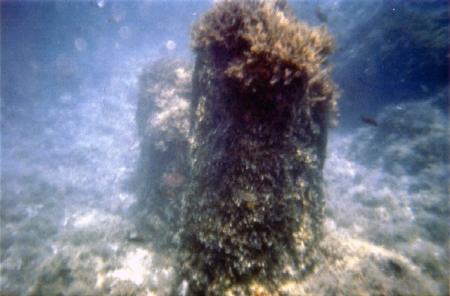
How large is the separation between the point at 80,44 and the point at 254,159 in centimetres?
7318

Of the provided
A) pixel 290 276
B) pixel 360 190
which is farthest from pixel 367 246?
pixel 360 190

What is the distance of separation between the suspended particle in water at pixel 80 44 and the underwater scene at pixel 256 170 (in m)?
43.9

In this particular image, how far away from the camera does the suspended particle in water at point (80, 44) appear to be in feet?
208

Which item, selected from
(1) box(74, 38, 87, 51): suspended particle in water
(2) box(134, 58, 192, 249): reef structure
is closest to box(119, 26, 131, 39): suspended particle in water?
(1) box(74, 38, 87, 51): suspended particle in water

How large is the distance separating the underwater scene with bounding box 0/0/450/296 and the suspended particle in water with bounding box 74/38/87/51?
43856 mm

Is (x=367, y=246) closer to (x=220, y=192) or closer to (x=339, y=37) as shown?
(x=220, y=192)

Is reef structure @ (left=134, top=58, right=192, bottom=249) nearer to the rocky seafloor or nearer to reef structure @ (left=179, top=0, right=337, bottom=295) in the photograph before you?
the rocky seafloor

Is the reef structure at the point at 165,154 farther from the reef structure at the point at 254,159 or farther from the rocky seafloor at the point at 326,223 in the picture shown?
the reef structure at the point at 254,159

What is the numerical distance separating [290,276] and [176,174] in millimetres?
5427

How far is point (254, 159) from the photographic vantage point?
14.3 ft

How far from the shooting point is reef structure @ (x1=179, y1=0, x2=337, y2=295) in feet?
13.6

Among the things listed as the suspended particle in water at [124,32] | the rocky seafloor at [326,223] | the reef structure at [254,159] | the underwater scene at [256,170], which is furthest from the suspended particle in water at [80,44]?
the reef structure at [254,159]

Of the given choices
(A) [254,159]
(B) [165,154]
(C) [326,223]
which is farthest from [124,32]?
(A) [254,159]

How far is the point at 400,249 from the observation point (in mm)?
7703
